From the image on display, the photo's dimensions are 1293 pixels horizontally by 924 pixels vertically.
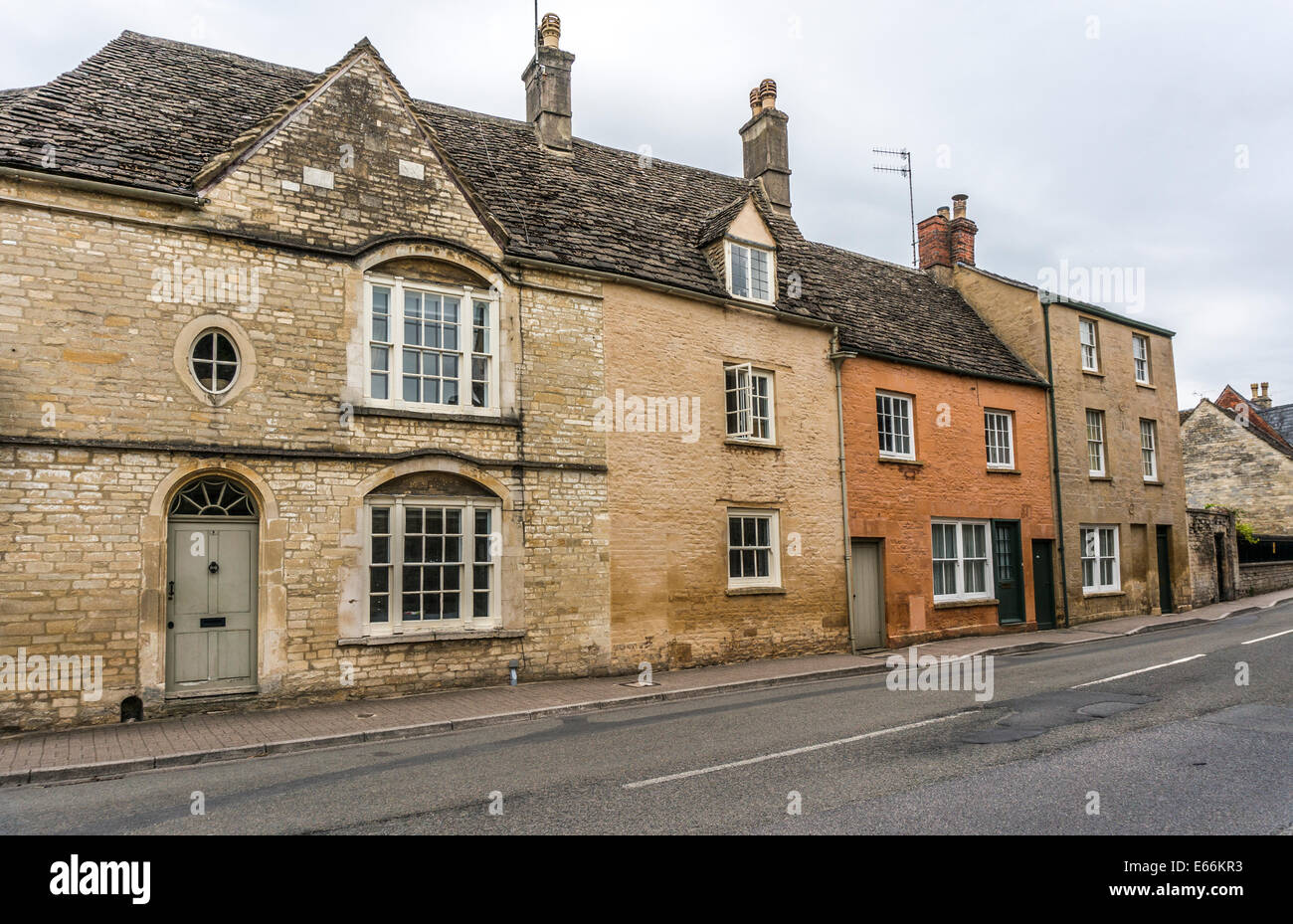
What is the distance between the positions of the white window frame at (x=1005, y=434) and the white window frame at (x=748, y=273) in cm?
760

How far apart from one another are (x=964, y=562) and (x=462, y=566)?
42.9 feet

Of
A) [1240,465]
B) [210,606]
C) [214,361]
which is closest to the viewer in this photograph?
[210,606]

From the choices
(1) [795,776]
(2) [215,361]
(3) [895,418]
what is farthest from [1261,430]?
(2) [215,361]

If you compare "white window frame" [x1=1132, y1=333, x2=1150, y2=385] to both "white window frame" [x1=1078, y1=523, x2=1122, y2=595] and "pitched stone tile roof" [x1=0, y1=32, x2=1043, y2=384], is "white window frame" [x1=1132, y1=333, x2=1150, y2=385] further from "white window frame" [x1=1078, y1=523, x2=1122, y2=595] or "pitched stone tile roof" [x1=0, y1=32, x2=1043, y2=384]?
"pitched stone tile roof" [x1=0, y1=32, x2=1043, y2=384]

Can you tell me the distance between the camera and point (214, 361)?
12.1m

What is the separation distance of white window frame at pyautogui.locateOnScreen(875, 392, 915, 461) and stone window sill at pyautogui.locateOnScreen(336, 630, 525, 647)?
1000 cm

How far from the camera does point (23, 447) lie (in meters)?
10.7

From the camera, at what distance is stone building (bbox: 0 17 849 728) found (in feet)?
36.4

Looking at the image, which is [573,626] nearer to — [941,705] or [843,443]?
[941,705]

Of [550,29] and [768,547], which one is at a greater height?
[550,29]

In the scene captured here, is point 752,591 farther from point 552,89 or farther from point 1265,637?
point 552,89

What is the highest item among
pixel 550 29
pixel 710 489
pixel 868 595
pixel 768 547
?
pixel 550 29

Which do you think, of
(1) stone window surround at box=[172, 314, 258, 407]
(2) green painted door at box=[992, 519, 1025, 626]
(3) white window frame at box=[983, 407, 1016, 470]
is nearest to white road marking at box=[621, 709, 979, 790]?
(1) stone window surround at box=[172, 314, 258, 407]

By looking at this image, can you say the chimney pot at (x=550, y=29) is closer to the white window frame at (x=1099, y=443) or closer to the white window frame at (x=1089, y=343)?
the white window frame at (x=1089, y=343)
